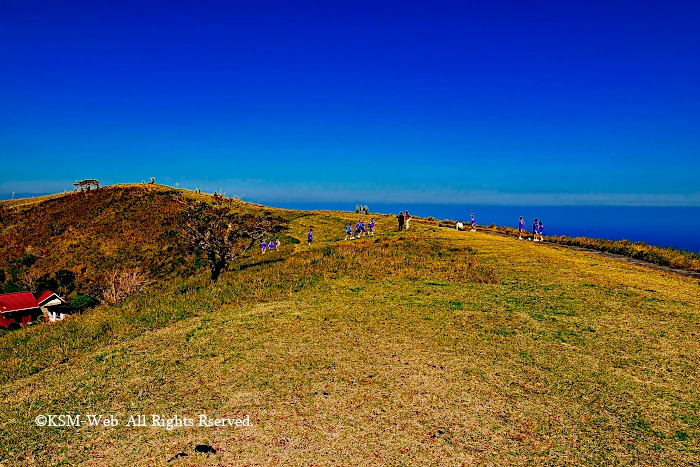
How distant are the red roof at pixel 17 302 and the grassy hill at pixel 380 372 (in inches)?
1484

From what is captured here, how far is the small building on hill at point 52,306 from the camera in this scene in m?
48.7

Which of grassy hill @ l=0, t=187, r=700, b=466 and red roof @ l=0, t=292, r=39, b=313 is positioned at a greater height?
grassy hill @ l=0, t=187, r=700, b=466

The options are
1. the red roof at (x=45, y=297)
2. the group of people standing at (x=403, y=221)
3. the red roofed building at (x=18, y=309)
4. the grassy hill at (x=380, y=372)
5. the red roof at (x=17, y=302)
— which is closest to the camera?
the grassy hill at (x=380, y=372)

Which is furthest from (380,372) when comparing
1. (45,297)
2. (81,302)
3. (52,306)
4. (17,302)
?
(17,302)

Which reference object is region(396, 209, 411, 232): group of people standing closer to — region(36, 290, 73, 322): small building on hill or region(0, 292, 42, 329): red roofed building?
region(36, 290, 73, 322): small building on hill

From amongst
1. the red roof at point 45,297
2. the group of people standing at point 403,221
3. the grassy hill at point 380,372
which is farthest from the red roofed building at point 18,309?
the group of people standing at point 403,221

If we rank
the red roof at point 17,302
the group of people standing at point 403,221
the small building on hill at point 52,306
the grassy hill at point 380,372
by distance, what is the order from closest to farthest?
the grassy hill at point 380,372 → the group of people standing at point 403,221 → the red roof at point 17,302 → the small building on hill at point 52,306

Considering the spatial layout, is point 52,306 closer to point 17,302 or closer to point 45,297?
point 45,297

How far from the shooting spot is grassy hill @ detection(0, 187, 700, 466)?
332 inches

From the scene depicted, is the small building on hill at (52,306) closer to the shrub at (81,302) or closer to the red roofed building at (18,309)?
the red roofed building at (18,309)

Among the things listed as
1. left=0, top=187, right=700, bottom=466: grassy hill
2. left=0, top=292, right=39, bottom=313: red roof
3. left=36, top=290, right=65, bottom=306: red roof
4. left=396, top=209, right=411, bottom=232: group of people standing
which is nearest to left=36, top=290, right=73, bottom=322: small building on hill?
left=36, top=290, right=65, bottom=306: red roof

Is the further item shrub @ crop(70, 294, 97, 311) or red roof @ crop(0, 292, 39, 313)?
red roof @ crop(0, 292, 39, 313)

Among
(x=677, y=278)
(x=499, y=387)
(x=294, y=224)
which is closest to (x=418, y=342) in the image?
(x=499, y=387)

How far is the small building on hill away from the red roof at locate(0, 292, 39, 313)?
787 mm
